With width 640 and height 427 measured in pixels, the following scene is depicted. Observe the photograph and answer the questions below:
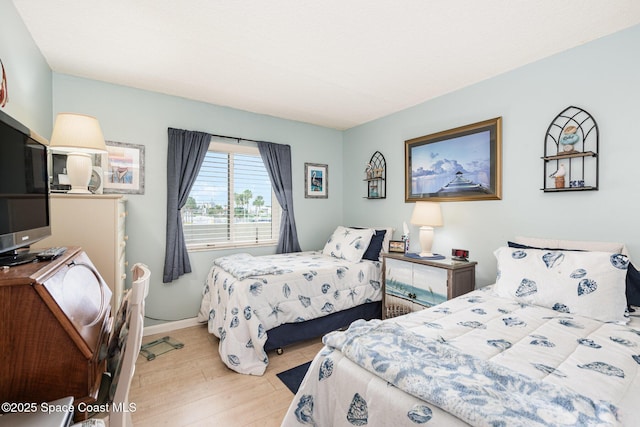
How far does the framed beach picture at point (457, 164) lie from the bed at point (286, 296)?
2.39 ft

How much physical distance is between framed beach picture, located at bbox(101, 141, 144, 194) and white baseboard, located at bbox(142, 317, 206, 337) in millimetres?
1427

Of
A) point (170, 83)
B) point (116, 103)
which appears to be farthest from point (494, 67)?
point (116, 103)

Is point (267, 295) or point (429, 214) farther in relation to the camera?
point (429, 214)

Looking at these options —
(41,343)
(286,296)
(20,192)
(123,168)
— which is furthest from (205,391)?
(123,168)

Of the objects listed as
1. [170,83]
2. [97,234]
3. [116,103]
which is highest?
[170,83]

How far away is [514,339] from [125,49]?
3.21 meters

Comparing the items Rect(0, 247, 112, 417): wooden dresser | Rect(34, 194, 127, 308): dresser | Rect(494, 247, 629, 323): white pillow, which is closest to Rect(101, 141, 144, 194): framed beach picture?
Rect(34, 194, 127, 308): dresser

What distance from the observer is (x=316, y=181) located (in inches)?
171

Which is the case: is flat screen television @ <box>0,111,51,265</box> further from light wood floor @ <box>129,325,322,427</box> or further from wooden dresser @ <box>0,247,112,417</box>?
light wood floor @ <box>129,325,322,427</box>

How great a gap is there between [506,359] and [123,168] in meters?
3.46

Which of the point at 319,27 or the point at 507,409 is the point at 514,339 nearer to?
the point at 507,409

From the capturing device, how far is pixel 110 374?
126 cm

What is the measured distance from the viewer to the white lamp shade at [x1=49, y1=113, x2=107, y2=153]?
2055 mm

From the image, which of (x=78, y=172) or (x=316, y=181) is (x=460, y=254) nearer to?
(x=316, y=181)
